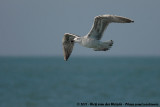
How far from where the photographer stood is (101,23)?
49.2ft

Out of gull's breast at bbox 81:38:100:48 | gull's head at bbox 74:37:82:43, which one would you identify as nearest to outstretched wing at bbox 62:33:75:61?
gull's head at bbox 74:37:82:43

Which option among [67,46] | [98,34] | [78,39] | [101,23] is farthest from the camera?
[67,46]

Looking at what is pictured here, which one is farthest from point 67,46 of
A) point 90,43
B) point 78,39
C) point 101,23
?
point 101,23

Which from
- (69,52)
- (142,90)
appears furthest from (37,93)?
(69,52)

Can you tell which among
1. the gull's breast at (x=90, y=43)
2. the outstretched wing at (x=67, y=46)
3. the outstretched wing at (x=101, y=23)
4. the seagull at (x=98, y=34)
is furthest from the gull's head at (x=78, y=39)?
the outstretched wing at (x=67, y=46)

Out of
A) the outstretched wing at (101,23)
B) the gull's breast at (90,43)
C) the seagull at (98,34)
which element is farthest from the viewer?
the gull's breast at (90,43)

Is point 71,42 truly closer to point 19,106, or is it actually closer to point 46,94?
point 19,106

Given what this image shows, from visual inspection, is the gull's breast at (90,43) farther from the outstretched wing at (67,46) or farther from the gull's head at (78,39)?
the outstretched wing at (67,46)

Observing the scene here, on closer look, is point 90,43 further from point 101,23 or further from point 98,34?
point 101,23

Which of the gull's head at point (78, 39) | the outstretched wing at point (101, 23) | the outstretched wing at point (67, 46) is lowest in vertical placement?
the outstretched wing at point (67, 46)

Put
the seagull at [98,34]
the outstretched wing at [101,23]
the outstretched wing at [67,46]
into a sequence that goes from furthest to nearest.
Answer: the outstretched wing at [67,46] < the seagull at [98,34] < the outstretched wing at [101,23]

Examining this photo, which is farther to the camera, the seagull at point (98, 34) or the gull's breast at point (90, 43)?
the gull's breast at point (90, 43)

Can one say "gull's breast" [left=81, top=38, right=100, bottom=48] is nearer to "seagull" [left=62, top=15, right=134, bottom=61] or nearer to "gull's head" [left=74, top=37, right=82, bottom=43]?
"seagull" [left=62, top=15, right=134, bottom=61]

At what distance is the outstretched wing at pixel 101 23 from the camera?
47.9ft
